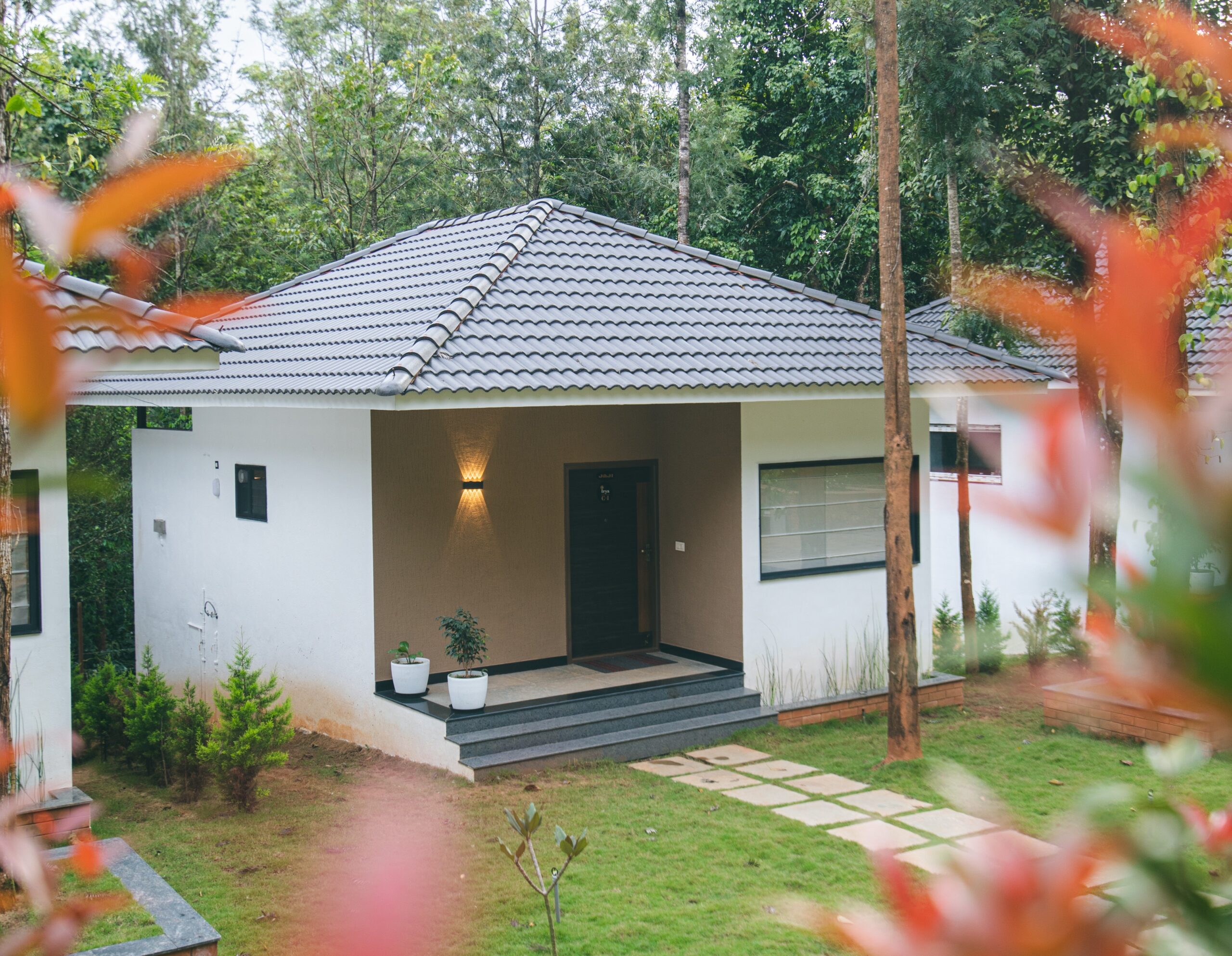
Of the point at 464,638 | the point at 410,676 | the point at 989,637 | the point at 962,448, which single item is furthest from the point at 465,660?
the point at 989,637

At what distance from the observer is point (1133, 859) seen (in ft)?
1.65

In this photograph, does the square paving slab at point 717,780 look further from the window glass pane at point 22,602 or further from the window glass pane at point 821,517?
the window glass pane at point 22,602

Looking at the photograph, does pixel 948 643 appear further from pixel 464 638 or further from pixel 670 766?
pixel 464 638

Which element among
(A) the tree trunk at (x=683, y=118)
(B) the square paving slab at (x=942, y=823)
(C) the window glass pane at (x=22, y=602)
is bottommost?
(B) the square paving slab at (x=942, y=823)

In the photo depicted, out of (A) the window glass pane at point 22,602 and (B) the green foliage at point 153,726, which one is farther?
(B) the green foliage at point 153,726

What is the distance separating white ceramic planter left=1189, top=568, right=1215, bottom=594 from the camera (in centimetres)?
38

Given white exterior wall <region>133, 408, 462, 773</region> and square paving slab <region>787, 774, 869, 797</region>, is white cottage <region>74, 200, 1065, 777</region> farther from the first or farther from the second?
square paving slab <region>787, 774, 869, 797</region>

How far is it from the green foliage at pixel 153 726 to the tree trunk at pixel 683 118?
1421 centimetres

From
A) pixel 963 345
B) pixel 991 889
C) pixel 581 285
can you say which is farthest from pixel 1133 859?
pixel 963 345

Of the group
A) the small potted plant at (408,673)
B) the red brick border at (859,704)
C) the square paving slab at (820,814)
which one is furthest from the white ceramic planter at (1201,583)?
the red brick border at (859,704)

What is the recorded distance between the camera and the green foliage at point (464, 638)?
32.9 feet

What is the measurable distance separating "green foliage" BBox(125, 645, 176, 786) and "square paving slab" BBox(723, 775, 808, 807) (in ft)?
15.1

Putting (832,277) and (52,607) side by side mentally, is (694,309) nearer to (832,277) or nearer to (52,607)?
(52,607)

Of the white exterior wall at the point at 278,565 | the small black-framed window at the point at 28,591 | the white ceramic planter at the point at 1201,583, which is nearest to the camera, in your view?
the white ceramic planter at the point at 1201,583
